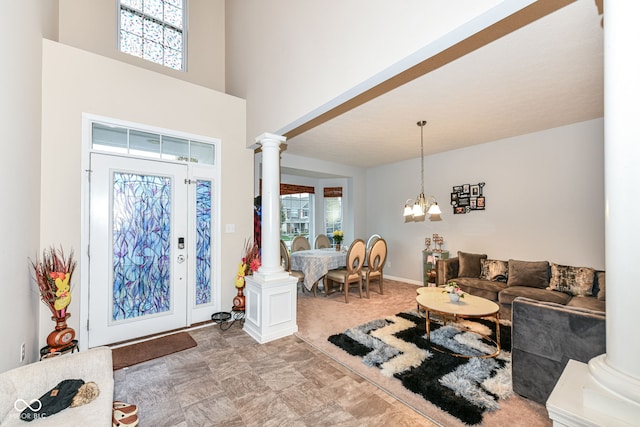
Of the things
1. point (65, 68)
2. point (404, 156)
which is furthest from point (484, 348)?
point (65, 68)

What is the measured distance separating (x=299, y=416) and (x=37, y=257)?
277cm

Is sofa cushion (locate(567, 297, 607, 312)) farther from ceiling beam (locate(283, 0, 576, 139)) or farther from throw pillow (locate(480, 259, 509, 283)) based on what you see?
ceiling beam (locate(283, 0, 576, 139))

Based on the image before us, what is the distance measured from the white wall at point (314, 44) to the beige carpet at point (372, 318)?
2.51 metres

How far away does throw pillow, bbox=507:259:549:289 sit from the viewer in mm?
4098

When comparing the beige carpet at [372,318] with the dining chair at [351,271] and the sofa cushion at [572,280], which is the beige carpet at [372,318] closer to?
the dining chair at [351,271]

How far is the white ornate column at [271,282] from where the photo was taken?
336 cm

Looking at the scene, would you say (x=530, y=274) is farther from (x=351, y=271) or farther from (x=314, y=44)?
(x=314, y=44)

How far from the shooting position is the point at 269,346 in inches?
125

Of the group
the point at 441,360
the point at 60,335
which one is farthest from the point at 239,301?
the point at 441,360

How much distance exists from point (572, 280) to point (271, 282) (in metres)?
3.99

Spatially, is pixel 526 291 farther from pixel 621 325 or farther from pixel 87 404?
pixel 87 404

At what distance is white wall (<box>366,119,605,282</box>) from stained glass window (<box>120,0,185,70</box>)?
4861 millimetres

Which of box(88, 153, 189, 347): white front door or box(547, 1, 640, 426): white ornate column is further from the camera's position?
box(88, 153, 189, 347): white front door

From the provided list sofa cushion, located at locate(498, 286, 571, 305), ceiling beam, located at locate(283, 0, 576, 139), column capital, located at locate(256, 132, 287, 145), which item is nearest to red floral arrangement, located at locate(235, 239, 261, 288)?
column capital, located at locate(256, 132, 287, 145)
